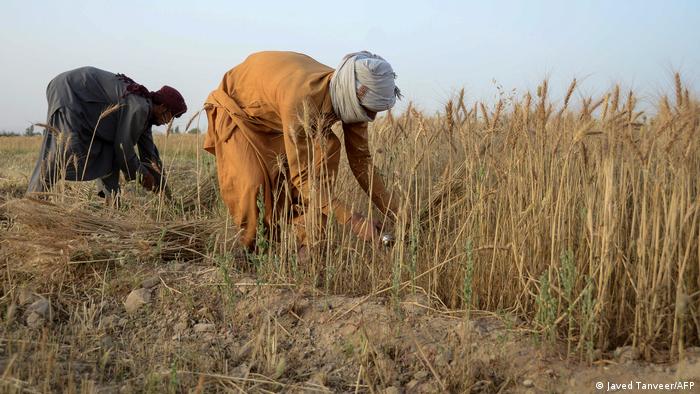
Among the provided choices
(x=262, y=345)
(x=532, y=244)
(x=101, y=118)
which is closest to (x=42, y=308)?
(x=262, y=345)

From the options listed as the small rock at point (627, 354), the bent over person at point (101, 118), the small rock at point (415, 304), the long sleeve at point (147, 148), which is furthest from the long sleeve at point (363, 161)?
the long sleeve at point (147, 148)

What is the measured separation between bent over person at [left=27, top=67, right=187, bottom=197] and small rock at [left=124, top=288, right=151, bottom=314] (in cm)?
173

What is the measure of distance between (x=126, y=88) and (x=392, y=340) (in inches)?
120

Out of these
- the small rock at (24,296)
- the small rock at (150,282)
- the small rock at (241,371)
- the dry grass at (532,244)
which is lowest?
the small rock at (241,371)

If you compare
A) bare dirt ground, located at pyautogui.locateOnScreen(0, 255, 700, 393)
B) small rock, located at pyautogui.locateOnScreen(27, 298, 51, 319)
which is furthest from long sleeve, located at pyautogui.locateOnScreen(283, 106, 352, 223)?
small rock, located at pyautogui.locateOnScreen(27, 298, 51, 319)

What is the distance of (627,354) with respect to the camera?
1.77 meters

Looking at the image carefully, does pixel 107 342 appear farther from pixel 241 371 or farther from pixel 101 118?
pixel 101 118

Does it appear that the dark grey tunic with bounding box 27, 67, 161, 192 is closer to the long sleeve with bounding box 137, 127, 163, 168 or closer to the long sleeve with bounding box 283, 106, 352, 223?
the long sleeve with bounding box 137, 127, 163, 168

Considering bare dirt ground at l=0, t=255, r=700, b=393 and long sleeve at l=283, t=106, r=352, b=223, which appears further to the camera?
long sleeve at l=283, t=106, r=352, b=223

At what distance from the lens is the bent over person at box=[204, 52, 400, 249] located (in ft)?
7.93

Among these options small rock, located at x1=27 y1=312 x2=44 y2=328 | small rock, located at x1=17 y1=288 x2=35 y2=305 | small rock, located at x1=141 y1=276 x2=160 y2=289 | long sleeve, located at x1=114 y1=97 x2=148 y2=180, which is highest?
long sleeve, located at x1=114 y1=97 x2=148 y2=180

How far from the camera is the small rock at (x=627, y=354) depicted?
1760 mm

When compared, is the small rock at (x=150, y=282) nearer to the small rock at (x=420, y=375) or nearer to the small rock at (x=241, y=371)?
the small rock at (x=241, y=371)

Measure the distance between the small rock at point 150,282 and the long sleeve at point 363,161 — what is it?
991 mm
